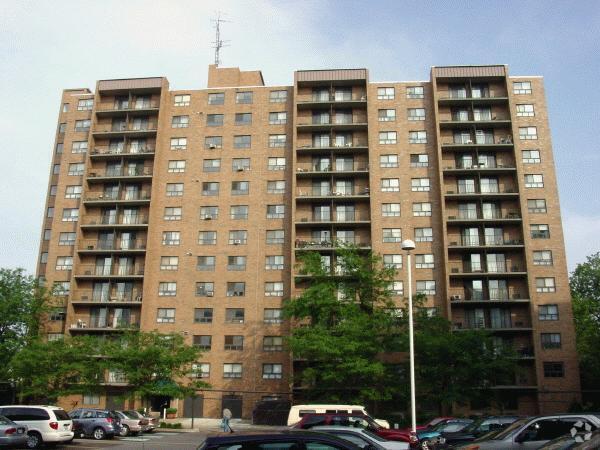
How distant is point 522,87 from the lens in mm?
60875

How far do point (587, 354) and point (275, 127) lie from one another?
39.2 meters

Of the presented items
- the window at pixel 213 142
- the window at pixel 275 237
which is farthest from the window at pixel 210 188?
the window at pixel 275 237

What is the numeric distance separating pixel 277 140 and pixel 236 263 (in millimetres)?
13801

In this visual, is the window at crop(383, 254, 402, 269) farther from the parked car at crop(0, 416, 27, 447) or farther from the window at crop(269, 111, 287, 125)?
the parked car at crop(0, 416, 27, 447)

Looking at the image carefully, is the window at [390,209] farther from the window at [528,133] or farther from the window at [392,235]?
the window at [528,133]

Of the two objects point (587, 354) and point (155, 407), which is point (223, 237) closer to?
point (155, 407)

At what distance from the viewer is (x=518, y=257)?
182 ft

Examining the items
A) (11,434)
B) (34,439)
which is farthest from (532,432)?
(34,439)

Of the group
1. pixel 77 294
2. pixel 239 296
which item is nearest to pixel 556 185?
pixel 239 296

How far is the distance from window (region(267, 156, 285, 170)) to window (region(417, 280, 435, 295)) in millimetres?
18208

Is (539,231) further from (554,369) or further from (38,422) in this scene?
(38,422)

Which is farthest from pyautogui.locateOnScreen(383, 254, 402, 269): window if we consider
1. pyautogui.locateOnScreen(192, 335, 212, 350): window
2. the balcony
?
the balcony

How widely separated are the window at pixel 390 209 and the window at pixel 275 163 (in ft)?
36.8

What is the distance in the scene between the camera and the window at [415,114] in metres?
60.5
